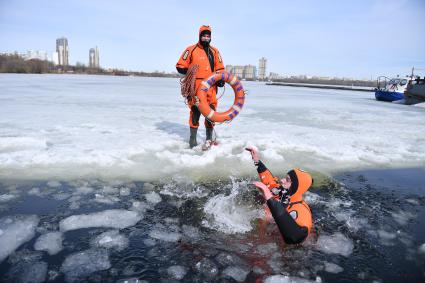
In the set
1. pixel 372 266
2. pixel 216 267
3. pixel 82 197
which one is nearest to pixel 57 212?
pixel 82 197

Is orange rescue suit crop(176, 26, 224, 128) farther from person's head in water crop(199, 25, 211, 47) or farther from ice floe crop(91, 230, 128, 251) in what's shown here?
ice floe crop(91, 230, 128, 251)

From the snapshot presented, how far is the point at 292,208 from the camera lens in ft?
8.41

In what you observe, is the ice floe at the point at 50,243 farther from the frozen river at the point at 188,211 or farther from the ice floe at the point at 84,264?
the ice floe at the point at 84,264

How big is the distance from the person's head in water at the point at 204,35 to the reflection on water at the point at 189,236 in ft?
7.38

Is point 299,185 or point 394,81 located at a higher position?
point 394,81

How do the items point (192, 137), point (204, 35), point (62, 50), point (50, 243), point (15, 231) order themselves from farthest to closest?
point (62, 50) < point (192, 137) < point (204, 35) < point (15, 231) < point (50, 243)

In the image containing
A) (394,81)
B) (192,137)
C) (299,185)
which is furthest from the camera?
(394,81)

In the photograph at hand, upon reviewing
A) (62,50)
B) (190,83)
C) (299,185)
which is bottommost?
(299,185)

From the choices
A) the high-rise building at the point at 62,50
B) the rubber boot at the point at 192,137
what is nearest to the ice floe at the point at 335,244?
the rubber boot at the point at 192,137

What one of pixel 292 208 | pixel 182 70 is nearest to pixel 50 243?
pixel 292 208

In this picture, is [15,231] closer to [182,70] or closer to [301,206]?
[301,206]

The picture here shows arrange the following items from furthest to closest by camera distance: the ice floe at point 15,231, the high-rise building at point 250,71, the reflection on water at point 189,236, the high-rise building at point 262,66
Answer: the high-rise building at point 250,71, the high-rise building at point 262,66, the ice floe at point 15,231, the reflection on water at point 189,236

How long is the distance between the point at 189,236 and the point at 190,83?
2.79 m

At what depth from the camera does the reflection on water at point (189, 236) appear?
2092 mm
